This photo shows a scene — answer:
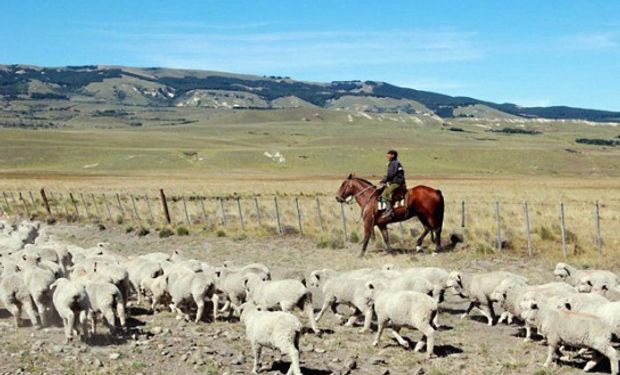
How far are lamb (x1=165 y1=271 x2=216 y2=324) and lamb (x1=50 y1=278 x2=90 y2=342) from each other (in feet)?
8.14

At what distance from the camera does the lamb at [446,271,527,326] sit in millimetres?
14508

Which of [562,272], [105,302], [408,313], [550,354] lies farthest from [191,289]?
[562,272]

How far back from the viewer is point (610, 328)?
35.0 ft

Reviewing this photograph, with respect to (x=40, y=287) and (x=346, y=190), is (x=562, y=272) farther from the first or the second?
(x=40, y=287)

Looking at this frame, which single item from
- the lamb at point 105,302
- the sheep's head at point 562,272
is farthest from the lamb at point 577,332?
the lamb at point 105,302

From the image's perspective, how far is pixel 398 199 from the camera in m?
24.9

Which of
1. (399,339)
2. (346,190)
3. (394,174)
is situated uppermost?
(394,174)

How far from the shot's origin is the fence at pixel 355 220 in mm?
25328

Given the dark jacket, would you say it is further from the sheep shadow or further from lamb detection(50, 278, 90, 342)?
lamb detection(50, 278, 90, 342)

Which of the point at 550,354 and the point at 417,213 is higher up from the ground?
the point at 417,213

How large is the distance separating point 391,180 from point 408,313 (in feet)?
42.0

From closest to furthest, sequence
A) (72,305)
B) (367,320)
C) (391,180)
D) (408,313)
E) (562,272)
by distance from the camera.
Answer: (408,313), (72,305), (367,320), (562,272), (391,180)

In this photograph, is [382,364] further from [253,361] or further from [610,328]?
[610,328]

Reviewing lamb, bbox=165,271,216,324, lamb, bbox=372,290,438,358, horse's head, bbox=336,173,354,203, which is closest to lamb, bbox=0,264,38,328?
lamb, bbox=165,271,216,324
